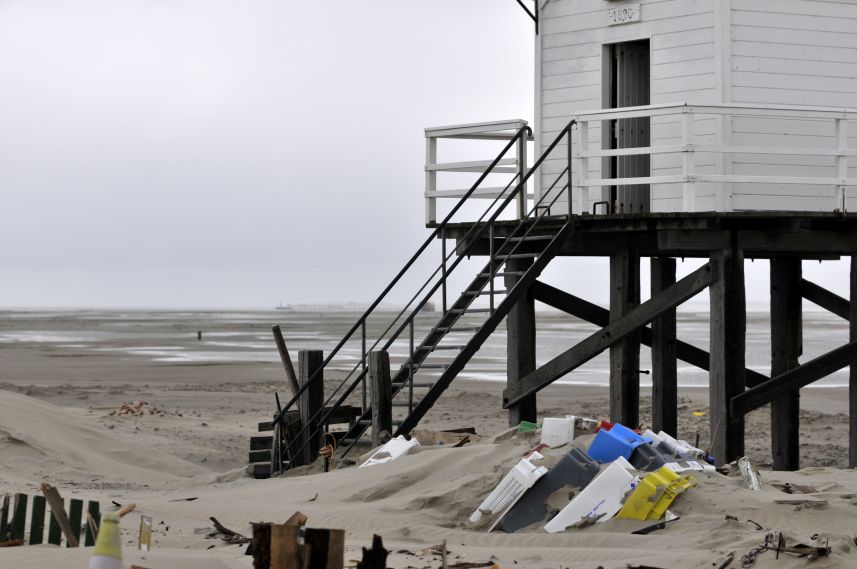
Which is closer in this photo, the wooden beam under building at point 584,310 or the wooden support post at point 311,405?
the wooden support post at point 311,405

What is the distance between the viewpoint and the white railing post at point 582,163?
13.3m

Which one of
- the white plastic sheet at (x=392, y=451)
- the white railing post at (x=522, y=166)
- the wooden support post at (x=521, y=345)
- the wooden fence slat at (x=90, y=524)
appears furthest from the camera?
the white railing post at (x=522, y=166)

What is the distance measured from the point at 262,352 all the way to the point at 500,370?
36.1ft

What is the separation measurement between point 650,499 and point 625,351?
500 cm

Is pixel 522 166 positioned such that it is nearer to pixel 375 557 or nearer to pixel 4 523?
pixel 4 523

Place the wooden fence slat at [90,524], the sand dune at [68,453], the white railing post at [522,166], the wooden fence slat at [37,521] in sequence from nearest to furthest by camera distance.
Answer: the wooden fence slat at [90,524] < the wooden fence slat at [37,521] < the sand dune at [68,453] < the white railing post at [522,166]

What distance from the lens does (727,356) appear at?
12.9 meters

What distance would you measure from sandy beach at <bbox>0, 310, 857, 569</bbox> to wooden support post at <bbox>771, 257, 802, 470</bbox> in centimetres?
101

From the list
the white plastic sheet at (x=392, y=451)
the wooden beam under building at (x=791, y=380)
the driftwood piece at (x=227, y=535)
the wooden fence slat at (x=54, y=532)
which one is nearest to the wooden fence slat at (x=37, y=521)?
the wooden fence slat at (x=54, y=532)

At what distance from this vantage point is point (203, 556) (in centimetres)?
709

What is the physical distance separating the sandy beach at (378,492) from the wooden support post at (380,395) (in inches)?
36.6

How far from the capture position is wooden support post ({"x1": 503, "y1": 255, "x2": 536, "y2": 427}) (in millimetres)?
14000

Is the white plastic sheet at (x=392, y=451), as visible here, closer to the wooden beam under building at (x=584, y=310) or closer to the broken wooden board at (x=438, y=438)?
the broken wooden board at (x=438, y=438)

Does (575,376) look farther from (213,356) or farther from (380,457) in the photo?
(380,457)
